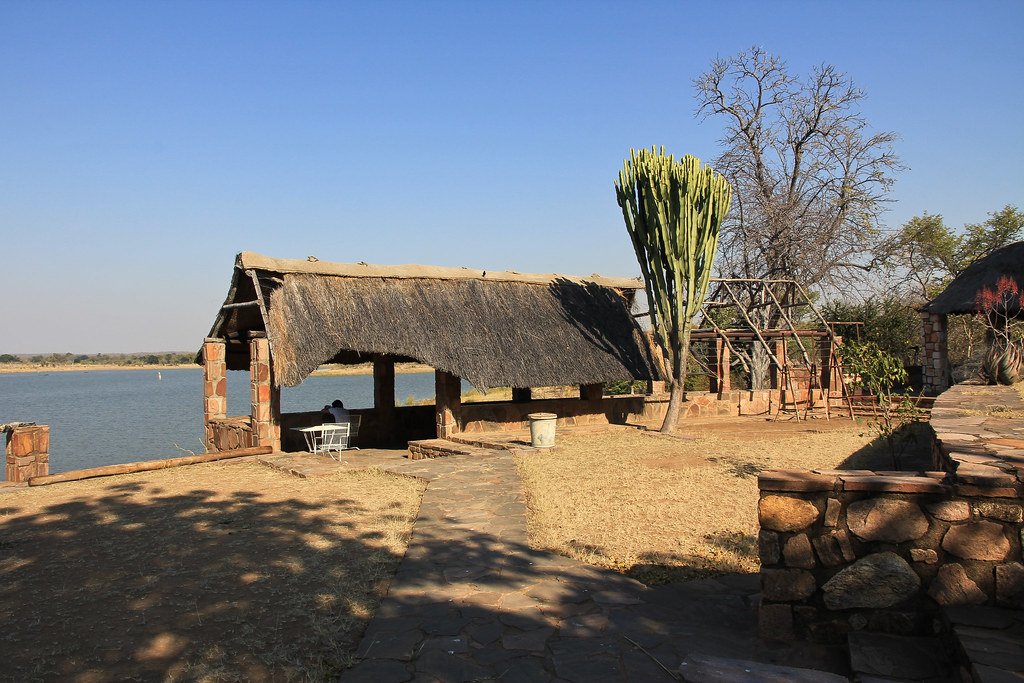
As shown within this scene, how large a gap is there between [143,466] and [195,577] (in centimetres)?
608

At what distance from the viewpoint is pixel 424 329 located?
1334 centimetres

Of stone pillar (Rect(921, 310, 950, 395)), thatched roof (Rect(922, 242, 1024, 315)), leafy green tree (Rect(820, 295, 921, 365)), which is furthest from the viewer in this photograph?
leafy green tree (Rect(820, 295, 921, 365))

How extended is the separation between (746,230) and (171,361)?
124227mm

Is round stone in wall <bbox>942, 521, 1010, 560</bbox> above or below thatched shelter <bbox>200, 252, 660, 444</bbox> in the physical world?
below

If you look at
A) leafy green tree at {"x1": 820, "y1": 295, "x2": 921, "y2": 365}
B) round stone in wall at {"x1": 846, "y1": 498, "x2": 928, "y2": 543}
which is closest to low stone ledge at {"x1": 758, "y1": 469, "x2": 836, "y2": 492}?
round stone in wall at {"x1": 846, "y1": 498, "x2": 928, "y2": 543}

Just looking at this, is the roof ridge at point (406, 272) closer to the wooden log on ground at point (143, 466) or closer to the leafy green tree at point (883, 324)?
the wooden log on ground at point (143, 466)

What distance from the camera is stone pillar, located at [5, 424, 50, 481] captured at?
1042 centimetres

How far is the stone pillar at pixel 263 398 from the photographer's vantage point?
12.0 meters

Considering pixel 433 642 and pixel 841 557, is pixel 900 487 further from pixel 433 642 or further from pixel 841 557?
pixel 433 642

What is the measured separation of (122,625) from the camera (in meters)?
4.54

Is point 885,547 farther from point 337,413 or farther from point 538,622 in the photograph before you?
point 337,413

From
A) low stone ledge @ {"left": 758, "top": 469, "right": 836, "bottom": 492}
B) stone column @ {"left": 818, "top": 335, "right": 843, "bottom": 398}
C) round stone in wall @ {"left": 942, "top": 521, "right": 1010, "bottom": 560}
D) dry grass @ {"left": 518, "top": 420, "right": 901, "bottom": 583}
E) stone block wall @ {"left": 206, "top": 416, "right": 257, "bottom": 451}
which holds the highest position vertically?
stone column @ {"left": 818, "top": 335, "right": 843, "bottom": 398}

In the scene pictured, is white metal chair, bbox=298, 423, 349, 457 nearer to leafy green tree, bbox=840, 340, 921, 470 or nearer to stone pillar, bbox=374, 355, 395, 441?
stone pillar, bbox=374, 355, 395, 441

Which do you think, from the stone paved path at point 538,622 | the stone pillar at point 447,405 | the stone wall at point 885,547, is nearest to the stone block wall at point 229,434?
the stone pillar at point 447,405
